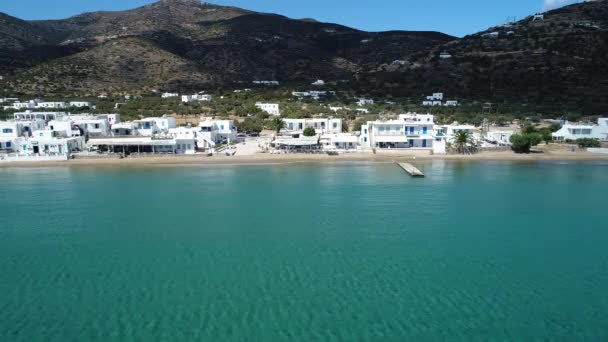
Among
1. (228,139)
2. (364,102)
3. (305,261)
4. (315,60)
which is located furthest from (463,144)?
(315,60)

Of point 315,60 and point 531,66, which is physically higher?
point 315,60

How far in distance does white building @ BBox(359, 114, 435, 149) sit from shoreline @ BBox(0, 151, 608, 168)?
306 cm

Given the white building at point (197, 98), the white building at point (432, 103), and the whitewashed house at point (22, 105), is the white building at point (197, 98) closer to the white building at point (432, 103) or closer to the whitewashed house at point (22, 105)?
the whitewashed house at point (22, 105)

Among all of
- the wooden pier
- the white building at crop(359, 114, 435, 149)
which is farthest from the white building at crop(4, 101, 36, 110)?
the wooden pier

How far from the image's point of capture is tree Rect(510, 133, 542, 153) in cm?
4644

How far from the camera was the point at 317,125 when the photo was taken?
2263 inches

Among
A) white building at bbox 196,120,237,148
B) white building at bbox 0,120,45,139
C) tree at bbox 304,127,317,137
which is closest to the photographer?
white building at bbox 0,120,45,139

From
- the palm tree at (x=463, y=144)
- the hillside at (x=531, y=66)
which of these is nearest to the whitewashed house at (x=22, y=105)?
the palm tree at (x=463, y=144)

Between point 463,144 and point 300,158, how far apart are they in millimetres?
17510

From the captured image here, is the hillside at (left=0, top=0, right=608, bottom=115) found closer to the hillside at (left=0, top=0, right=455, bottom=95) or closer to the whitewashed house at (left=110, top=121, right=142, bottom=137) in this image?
the hillside at (left=0, top=0, right=455, bottom=95)

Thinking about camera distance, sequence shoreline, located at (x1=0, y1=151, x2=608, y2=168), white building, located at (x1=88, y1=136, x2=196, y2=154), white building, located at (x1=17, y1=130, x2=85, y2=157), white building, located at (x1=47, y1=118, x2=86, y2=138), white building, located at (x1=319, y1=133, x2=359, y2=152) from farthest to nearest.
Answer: white building, located at (x1=47, y1=118, x2=86, y2=138) → white building, located at (x1=319, y1=133, x2=359, y2=152) → white building, located at (x1=88, y1=136, x2=196, y2=154) → white building, located at (x1=17, y1=130, x2=85, y2=157) → shoreline, located at (x1=0, y1=151, x2=608, y2=168)

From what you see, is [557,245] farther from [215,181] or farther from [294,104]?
[294,104]

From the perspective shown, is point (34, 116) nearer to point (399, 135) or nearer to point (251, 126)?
point (251, 126)

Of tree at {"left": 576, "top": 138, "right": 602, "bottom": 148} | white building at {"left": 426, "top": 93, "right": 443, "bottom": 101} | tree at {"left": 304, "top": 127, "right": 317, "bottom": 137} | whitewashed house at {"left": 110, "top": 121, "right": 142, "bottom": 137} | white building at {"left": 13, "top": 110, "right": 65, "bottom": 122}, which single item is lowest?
tree at {"left": 576, "top": 138, "right": 602, "bottom": 148}
